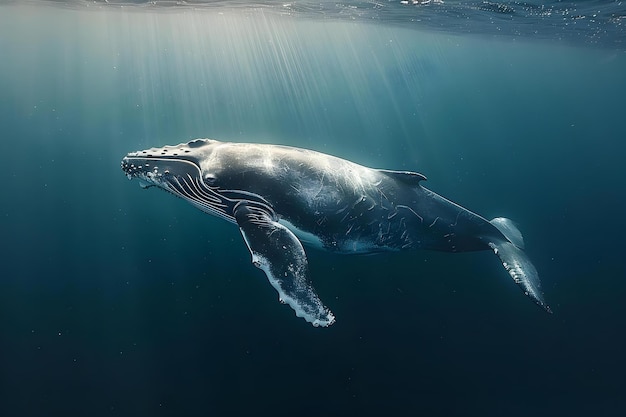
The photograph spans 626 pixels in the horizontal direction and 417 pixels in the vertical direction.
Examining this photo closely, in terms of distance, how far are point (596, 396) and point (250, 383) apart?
1001cm

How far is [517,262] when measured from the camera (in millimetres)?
8695

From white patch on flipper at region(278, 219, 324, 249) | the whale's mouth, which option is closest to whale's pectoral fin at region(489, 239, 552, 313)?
white patch on flipper at region(278, 219, 324, 249)

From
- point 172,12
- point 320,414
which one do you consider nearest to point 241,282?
point 320,414

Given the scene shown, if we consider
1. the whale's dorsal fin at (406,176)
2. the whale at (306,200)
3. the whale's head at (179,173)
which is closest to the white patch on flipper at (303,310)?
the whale at (306,200)

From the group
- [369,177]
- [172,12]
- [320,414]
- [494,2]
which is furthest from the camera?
[172,12]

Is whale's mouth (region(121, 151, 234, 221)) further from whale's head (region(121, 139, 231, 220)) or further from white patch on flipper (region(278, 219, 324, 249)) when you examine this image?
white patch on flipper (region(278, 219, 324, 249))

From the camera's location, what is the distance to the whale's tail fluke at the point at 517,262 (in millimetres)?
7983

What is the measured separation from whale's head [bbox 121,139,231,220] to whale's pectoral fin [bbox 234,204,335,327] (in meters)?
1.01

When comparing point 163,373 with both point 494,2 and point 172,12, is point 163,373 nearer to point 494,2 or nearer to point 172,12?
point 494,2

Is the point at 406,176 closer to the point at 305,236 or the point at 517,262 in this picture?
the point at 305,236

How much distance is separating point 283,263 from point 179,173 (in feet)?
10.5

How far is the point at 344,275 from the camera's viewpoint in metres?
12.5

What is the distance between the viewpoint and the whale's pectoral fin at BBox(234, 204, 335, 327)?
6.00 m

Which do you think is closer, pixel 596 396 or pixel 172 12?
pixel 596 396
